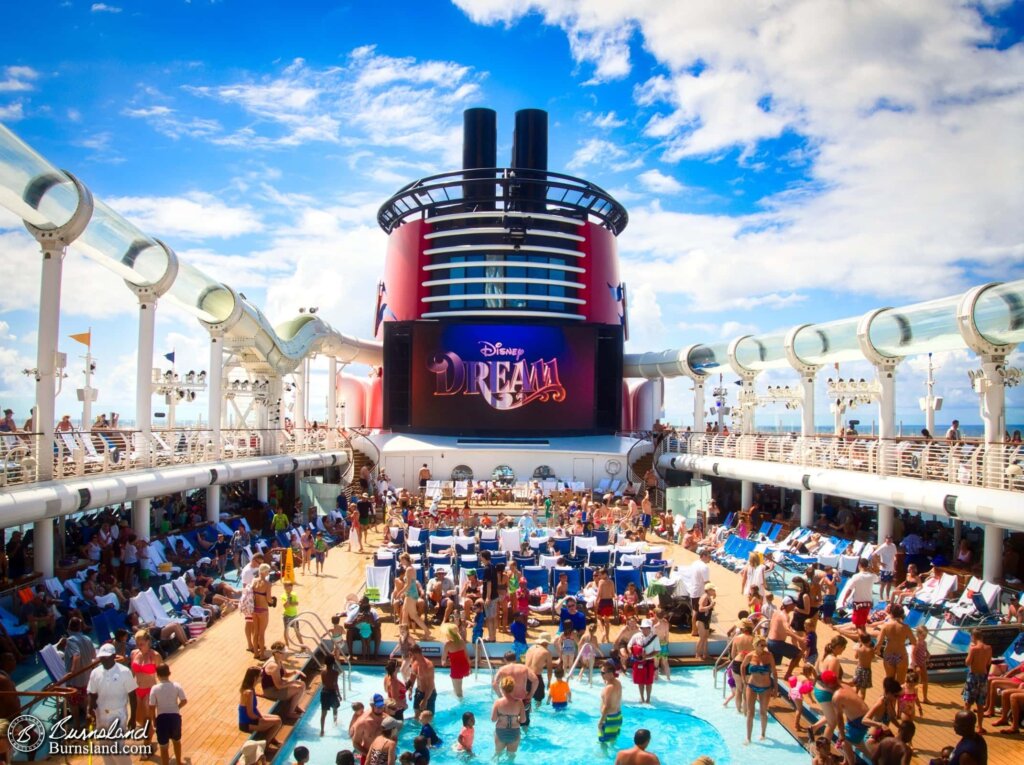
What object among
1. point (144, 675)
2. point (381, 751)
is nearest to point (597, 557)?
point (381, 751)

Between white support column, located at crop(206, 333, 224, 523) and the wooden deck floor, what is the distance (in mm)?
4853

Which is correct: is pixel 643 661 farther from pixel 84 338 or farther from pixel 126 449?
pixel 84 338

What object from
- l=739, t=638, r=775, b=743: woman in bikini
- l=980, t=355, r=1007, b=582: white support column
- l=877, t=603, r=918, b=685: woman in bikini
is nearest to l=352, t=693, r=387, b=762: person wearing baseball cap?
l=739, t=638, r=775, b=743: woman in bikini

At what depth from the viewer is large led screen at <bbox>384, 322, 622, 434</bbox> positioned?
31.3 meters

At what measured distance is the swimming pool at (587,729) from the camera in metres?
9.01

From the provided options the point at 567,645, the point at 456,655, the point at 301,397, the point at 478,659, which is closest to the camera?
the point at 456,655

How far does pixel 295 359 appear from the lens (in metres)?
24.5

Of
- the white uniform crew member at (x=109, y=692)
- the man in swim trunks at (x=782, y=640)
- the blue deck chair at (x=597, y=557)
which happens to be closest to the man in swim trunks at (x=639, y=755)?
the man in swim trunks at (x=782, y=640)

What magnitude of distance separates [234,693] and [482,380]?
22.0 m

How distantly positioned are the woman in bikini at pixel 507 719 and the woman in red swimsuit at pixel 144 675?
3729 millimetres

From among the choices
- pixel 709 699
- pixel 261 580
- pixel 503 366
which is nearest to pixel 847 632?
pixel 709 699

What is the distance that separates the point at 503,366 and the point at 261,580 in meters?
20.7

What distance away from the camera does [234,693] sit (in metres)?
9.81

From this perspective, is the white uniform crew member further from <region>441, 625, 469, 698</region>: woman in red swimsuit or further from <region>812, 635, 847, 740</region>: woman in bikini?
<region>812, 635, 847, 740</region>: woman in bikini
